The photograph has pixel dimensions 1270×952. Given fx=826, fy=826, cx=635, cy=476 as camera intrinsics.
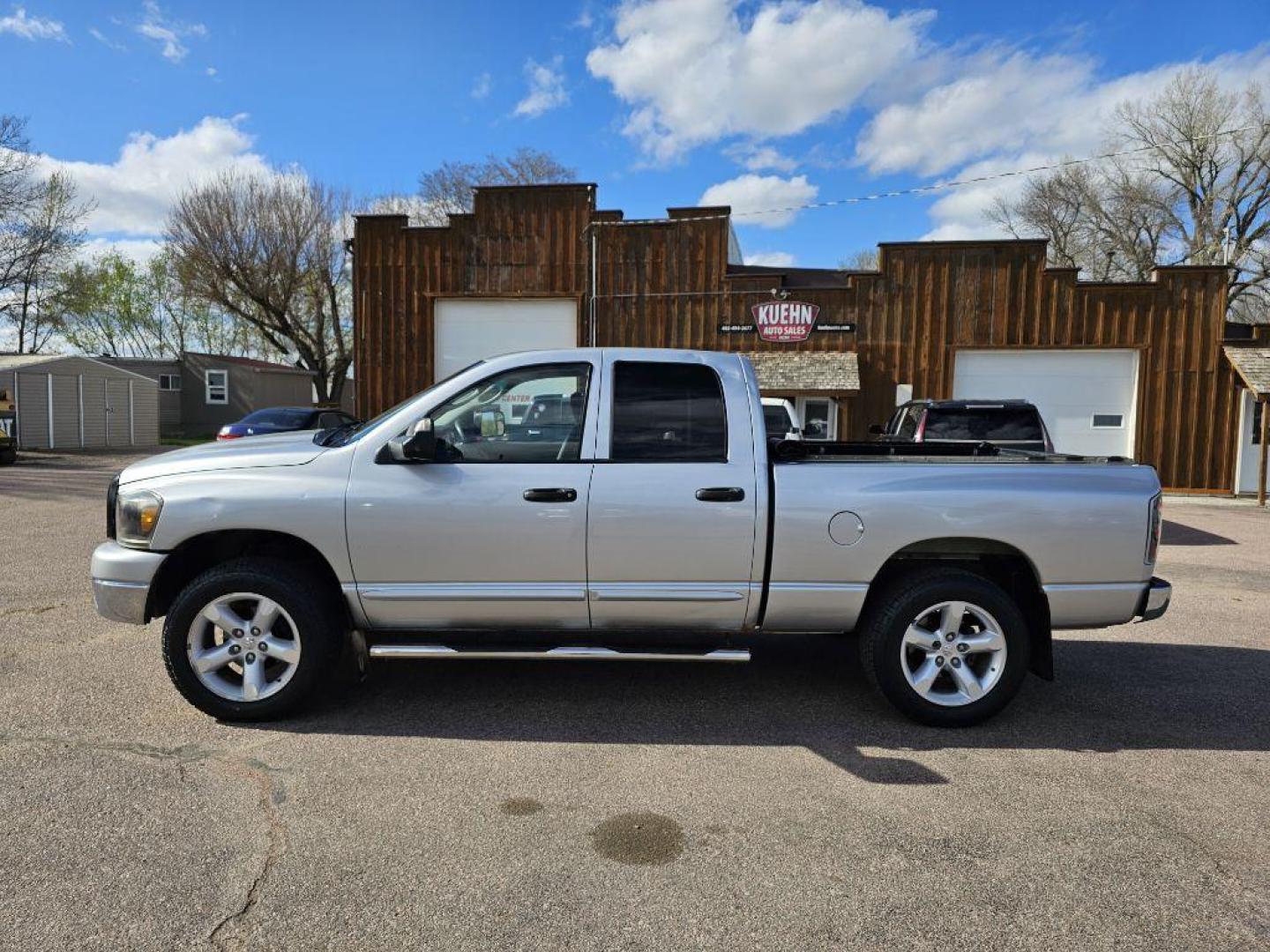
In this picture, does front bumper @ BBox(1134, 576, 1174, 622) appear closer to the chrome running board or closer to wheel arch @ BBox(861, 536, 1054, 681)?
wheel arch @ BBox(861, 536, 1054, 681)

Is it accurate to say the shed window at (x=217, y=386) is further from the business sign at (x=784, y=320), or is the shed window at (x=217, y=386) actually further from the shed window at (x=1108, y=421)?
the shed window at (x=1108, y=421)

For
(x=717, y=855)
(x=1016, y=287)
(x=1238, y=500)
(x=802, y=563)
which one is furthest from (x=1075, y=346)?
(x=717, y=855)

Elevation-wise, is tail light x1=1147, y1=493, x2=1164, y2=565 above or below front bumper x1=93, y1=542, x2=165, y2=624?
above

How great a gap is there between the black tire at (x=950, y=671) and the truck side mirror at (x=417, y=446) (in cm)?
238

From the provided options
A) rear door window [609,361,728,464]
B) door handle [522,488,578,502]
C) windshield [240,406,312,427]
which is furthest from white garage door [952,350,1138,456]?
door handle [522,488,578,502]

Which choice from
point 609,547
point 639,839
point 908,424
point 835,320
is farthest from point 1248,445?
point 639,839

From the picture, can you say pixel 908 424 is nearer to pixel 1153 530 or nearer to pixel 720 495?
pixel 1153 530

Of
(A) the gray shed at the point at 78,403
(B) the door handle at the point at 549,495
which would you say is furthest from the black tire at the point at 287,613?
(A) the gray shed at the point at 78,403

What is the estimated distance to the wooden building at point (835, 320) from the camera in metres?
17.2

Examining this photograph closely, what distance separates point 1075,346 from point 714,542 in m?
16.3

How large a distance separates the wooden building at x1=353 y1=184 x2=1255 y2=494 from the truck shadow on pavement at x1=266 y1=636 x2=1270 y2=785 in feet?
40.1

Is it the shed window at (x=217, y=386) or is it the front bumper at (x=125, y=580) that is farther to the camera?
the shed window at (x=217, y=386)

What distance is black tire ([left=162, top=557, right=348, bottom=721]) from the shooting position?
4078 millimetres

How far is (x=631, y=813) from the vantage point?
10.9 feet
